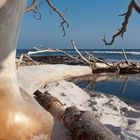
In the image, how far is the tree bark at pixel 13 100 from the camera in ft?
6.86

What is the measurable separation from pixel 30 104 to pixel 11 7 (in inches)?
28.9

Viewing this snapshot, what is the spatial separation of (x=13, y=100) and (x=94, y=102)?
10.4ft

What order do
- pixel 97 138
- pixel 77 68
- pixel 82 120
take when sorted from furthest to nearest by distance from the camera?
pixel 77 68 < pixel 82 120 < pixel 97 138

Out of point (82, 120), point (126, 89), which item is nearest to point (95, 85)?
point (126, 89)

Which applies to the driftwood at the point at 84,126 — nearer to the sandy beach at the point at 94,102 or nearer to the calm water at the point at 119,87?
the sandy beach at the point at 94,102

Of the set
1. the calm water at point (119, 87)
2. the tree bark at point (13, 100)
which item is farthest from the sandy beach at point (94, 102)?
the calm water at point (119, 87)

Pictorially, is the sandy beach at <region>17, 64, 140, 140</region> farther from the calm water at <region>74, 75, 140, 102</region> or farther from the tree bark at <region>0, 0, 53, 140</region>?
the calm water at <region>74, 75, 140, 102</region>

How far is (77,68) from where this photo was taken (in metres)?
9.76

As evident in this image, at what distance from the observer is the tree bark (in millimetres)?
2090

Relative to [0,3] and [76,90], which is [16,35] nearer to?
[0,3]

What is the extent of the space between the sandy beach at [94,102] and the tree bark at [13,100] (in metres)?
0.50

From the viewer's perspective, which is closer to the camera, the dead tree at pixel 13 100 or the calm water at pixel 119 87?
the dead tree at pixel 13 100

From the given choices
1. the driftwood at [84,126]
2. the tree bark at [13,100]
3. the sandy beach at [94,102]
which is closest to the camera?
the tree bark at [13,100]

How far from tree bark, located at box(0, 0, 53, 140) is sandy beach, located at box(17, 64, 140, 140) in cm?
50
